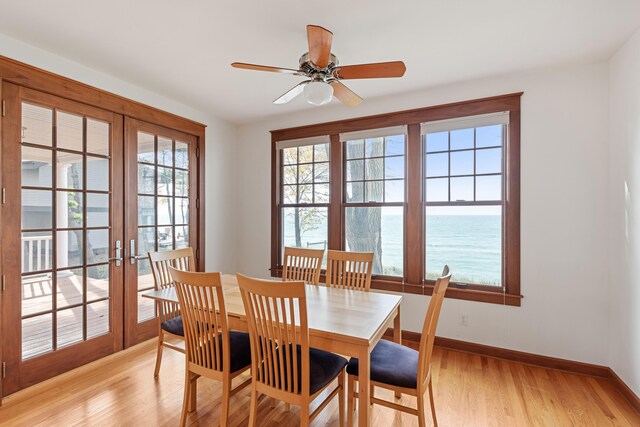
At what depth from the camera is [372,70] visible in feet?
6.72

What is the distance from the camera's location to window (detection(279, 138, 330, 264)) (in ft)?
13.1

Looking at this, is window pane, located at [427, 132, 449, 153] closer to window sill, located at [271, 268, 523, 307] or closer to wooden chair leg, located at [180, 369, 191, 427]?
window sill, located at [271, 268, 523, 307]

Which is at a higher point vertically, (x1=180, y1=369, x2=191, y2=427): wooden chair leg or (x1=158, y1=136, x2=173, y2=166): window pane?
(x1=158, y1=136, x2=173, y2=166): window pane

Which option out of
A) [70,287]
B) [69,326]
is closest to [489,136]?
[70,287]

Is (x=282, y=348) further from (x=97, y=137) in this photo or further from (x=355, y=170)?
(x=97, y=137)

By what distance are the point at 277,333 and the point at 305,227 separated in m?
2.52

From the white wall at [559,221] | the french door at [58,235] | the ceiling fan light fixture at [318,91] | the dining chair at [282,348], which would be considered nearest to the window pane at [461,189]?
the white wall at [559,221]

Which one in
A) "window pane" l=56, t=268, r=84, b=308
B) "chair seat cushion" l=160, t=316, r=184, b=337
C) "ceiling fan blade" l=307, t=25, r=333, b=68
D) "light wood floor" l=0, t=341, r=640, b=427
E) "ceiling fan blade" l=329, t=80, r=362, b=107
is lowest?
"light wood floor" l=0, t=341, r=640, b=427

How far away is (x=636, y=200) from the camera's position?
225 cm

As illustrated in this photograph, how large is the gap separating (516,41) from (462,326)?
257 cm

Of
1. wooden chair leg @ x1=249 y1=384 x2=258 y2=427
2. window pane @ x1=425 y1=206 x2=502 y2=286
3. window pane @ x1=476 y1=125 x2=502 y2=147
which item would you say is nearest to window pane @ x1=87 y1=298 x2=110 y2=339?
wooden chair leg @ x1=249 y1=384 x2=258 y2=427

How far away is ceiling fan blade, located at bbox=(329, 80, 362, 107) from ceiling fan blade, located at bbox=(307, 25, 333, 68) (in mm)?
214

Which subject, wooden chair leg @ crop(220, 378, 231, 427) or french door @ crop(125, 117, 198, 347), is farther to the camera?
french door @ crop(125, 117, 198, 347)

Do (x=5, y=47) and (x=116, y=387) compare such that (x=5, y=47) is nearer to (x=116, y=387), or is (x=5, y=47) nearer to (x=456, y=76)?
(x=116, y=387)
